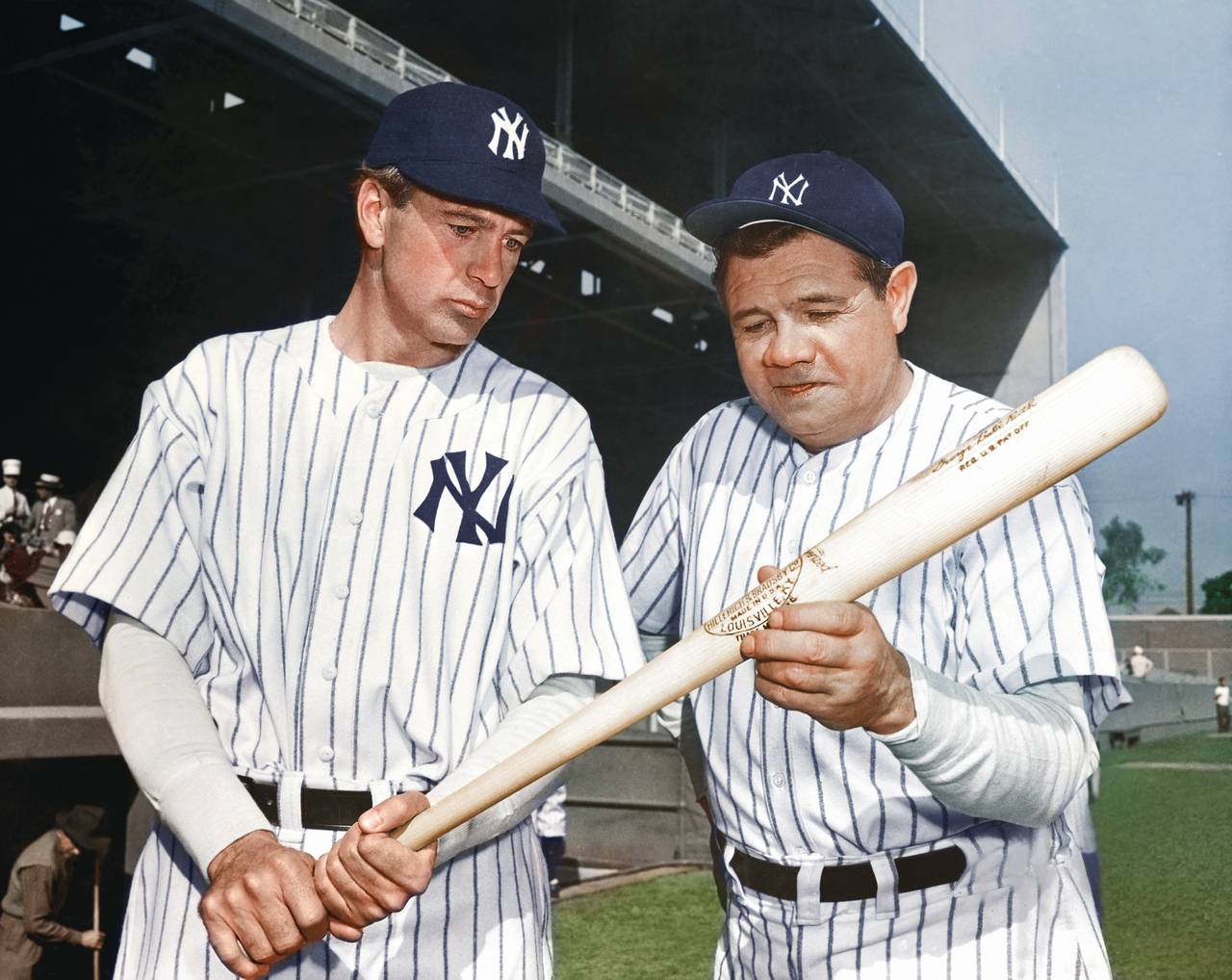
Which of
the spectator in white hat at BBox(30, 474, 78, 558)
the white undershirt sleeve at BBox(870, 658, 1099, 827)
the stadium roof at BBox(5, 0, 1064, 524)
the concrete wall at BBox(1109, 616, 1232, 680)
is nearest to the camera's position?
the white undershirt sleeve at BBox(870, 658, 1099, 827)

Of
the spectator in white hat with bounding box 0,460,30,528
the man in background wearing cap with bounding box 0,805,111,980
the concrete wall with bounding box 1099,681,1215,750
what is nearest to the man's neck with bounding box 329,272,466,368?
the man in background wearing cap with bounding box 0,805,111,980

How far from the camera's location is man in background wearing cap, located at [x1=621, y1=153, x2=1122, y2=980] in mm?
1222

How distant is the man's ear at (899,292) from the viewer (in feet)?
4.49

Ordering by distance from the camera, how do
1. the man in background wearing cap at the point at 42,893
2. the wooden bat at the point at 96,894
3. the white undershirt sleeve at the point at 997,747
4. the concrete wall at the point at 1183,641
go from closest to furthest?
the white undershirt sleeve at the point at 997,747, the man in background wearing cap at the point at 42,893, the wooden bat at the point at 96,894, the concrete wall at the point at 1183,641

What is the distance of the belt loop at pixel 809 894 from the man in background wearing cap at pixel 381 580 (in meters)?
0.29

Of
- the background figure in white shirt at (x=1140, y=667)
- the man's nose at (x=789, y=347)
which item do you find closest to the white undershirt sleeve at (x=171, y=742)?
the man's nose at (x=789, y=347)

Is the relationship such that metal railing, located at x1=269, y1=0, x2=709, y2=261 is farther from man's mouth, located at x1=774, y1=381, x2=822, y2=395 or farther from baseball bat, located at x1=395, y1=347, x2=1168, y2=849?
baseball bat, located at x1=395, y1=347, x2=1168, y2=849

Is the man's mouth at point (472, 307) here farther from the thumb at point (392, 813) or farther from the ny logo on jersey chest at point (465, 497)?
the thumb at point (392, 813)

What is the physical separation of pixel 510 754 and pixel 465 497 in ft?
1.05

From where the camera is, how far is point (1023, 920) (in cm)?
130

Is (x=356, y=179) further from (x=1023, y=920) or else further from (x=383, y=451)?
(x=1023, y=920)

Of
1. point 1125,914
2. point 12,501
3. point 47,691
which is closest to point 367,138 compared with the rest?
point 12,501

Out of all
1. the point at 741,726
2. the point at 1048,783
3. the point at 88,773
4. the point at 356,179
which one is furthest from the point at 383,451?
the point at 88,773

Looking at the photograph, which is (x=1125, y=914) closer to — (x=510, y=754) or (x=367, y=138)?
(x=510, y=754)
